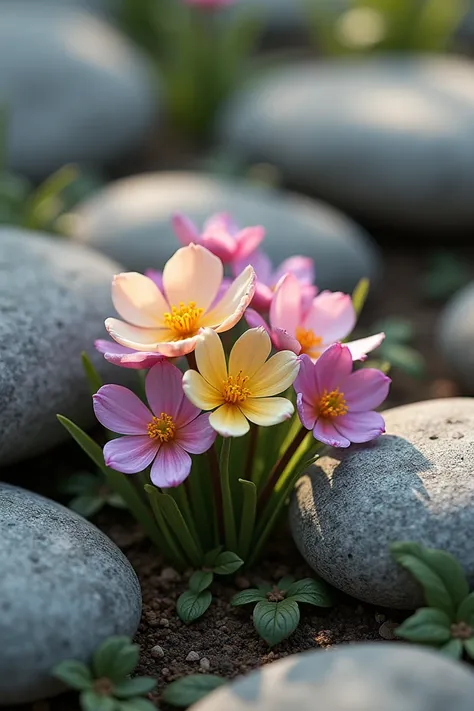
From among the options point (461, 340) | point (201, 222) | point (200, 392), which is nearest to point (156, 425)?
point (200, 392)

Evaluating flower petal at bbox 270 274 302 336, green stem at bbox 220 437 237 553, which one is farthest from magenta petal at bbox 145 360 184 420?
flower petal at bbox 270 274 302 336

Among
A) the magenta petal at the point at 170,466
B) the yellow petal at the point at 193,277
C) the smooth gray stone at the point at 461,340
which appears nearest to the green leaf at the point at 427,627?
the magenta petal at the point at 170,466

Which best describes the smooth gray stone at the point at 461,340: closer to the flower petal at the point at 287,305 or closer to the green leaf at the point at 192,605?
the flower petal at the point at 287,305

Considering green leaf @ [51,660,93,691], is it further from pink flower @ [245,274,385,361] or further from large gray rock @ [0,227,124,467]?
pink flower @ [245,274,385,361]

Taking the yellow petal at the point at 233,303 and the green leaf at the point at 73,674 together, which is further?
the yellow petal at the point at 233,303

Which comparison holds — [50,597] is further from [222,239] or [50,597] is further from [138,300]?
[222,239]

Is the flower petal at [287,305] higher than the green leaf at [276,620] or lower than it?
higher
